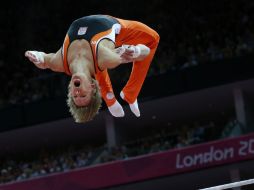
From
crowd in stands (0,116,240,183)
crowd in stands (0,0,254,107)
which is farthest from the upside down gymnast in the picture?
crowd in stands (0,0,254,107)

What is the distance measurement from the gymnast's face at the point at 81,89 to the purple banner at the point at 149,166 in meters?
10.2

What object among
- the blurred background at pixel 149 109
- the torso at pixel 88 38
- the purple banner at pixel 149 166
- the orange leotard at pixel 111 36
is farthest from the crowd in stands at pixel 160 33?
the torso at pixel 88 38

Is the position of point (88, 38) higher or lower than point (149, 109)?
lower

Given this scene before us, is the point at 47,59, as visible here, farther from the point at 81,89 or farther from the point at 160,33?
the point at 160,33

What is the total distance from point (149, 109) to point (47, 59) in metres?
13.5

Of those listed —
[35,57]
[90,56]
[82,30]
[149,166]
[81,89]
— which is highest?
[82,30]

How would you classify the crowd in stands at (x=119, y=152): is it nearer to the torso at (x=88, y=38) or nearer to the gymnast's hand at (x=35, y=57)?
the torso at (x=88, y=38)

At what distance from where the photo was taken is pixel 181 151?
1889 cm

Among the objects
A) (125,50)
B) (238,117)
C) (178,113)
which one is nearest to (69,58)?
(125,50)

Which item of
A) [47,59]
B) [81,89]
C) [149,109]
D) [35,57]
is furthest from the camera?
[149,109]

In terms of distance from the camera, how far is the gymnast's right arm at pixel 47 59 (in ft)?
31.1

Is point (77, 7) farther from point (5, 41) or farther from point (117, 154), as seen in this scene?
point (117, 154)

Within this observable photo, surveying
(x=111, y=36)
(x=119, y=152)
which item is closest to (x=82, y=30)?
(x=111, y=36)

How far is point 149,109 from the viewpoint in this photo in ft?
75.4
